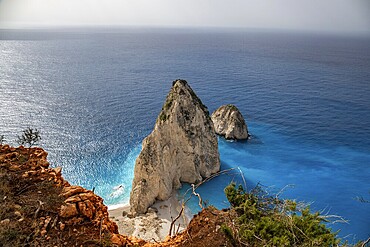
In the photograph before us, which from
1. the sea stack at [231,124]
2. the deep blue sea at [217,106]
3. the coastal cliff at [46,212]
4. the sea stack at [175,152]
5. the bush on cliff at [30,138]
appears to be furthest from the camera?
the sea stack at [231,124]

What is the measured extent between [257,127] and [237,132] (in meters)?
9.41

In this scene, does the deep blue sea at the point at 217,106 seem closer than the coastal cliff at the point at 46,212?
No

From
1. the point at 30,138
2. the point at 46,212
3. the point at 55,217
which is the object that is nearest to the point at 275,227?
the point at 55,217

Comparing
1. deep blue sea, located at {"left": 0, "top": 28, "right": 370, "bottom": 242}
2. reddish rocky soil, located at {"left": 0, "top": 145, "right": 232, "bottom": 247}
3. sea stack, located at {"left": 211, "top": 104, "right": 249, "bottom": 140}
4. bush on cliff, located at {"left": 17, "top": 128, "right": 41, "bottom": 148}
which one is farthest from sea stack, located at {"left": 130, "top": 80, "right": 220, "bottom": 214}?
reddish rocky soil, located at {"left": 0, "top": 145, "right": 232, "bottom": 247}

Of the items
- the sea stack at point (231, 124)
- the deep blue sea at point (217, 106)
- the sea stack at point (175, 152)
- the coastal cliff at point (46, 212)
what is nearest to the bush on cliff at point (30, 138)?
the coastal cliff at point (46, 212)

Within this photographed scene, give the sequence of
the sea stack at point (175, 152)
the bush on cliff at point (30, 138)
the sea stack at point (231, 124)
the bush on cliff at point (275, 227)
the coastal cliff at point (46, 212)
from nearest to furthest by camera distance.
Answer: the coastal cliff at point (46, 212)
the bush on cliff at point (275, 227)
the bush on cliff at point (30, 138)
the sea stack at point (175, 152)
the sea stack at point (231, 124)

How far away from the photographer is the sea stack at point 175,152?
3434cm

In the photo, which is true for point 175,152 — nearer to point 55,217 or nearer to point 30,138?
point 30,138

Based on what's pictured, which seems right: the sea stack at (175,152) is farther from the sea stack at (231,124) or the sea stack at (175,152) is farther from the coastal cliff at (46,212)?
the coastal cliff at (46,212)

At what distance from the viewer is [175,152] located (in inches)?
1492

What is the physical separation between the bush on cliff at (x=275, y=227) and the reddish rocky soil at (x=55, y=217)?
1.62ft

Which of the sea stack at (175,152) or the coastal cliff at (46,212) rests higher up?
the coastal cliff at (46,212)

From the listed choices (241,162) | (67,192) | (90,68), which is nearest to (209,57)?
(90,68)

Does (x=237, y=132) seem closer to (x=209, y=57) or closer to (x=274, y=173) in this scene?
(x=274, y=173)
